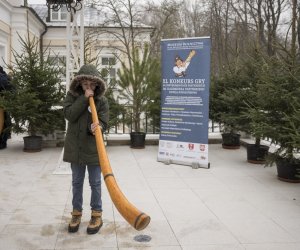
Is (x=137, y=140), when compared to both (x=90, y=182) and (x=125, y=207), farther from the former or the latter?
(x=125, y=207)

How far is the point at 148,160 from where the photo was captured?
8352 millimetres

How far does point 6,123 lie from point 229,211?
6.03 meters

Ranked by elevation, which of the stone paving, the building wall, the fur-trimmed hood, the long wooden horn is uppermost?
the building wall

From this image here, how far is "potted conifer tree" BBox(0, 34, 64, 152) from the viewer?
8.93 metres

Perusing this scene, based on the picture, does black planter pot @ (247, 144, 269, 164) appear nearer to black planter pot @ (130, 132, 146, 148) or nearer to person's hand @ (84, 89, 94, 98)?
black planter pot @ (130, 132, 146, 148)

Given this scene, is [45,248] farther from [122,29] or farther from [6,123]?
[122,29]

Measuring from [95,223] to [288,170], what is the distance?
3767 millimetres

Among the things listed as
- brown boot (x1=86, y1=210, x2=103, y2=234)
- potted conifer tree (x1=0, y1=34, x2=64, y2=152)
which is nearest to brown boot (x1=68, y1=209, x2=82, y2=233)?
brown boot (x1=86, y1=210, x2=103, y2=234)

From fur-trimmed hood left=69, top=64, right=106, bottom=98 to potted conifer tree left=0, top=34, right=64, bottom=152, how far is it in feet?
16.2

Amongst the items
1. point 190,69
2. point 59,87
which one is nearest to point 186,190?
point 190,69

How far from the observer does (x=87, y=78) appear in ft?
13.3

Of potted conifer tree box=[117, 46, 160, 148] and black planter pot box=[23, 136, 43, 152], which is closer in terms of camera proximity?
black planter pot box=[23, 136, 43, 152]

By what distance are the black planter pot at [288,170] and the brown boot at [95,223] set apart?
3.66 metres

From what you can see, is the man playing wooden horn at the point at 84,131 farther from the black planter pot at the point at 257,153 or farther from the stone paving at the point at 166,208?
the black planter pot at the point at 257,153
